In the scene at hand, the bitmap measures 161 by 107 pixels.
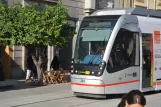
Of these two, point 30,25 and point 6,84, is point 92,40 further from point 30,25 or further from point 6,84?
point 6,84

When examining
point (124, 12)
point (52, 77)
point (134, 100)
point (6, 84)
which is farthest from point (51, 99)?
point (134, 100)

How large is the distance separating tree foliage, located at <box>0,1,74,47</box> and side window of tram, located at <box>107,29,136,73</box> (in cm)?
483

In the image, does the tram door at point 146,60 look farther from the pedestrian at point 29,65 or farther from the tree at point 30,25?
the pedestrian at point 29,65

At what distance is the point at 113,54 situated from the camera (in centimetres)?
1369

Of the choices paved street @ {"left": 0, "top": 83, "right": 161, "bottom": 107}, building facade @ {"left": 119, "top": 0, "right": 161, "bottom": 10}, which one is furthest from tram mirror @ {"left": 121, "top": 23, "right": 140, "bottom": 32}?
building facade @ {"left": 119, "top": 0, "right": 161, "bottom": 10}

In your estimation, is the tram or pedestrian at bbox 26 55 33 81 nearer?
the tram

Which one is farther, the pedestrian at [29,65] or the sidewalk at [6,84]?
the pedestrian at [29,65]

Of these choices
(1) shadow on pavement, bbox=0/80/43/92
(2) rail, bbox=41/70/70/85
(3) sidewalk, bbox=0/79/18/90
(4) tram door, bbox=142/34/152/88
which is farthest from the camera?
(2) rail, bbox=41/70/70/85

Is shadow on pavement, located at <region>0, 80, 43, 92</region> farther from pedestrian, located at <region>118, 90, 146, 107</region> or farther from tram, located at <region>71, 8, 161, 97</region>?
pedestrian, located at <region>118, 90, 146, 107</region>

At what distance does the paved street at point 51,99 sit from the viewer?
1278 centimetres

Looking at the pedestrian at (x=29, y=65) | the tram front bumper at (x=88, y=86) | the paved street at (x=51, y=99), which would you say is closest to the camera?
the paved street at (x=51, y=99)

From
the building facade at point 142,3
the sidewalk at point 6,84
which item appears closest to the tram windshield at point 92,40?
the sidewalk at point 6,84

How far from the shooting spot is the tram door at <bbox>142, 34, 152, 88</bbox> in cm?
1497

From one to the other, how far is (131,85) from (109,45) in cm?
191
